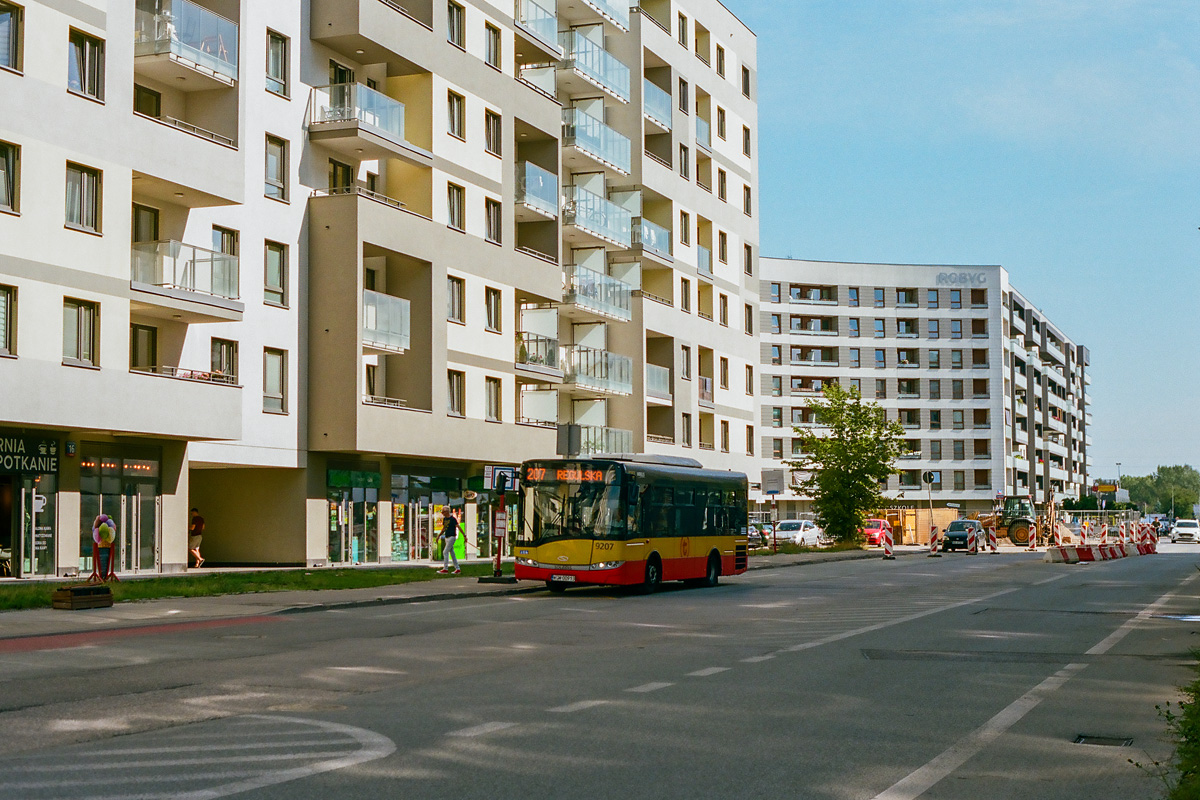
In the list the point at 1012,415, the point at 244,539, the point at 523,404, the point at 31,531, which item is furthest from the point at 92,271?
the point at 1012,415

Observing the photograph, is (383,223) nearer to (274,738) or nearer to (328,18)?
(328,18)

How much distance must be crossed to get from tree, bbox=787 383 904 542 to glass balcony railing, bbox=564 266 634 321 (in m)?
12.5

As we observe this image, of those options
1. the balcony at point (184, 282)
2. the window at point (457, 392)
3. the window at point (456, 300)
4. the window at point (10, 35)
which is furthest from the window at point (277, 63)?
the window at point (457, 392)

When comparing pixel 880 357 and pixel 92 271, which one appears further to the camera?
pixel 880 357

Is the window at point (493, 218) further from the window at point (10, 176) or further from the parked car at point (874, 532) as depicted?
the parked car at point (874, 532)

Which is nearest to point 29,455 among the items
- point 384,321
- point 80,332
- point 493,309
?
point 80,332

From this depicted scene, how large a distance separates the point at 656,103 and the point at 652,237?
621 centimetres

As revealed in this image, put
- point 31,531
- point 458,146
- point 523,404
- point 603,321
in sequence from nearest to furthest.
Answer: point 31,531
point 458,146
point 523,404
point 603,321

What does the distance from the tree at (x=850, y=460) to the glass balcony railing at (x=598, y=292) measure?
12483 millimetres

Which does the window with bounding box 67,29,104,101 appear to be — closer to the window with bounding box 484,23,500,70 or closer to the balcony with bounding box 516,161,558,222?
the window with bounding box 484,23,500,70

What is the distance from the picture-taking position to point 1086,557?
172 ft

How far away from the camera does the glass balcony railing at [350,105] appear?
40.9 meters

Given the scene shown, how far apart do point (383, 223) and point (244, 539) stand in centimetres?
1017

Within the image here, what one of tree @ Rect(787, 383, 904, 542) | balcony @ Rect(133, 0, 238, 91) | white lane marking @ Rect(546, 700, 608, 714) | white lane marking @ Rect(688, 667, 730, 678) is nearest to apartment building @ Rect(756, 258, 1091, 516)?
tree @ Rect(787, 383, 904, 542)
